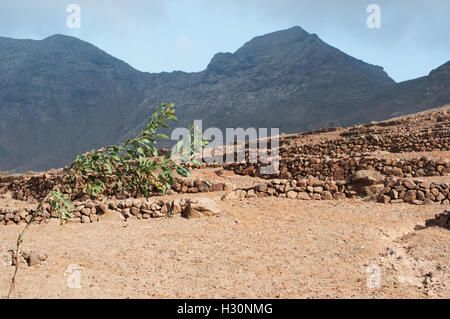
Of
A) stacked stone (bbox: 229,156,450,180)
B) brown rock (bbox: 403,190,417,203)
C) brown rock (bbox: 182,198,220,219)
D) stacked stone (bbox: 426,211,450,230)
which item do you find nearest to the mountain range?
stacked stone (bbox: 229,156,450,180)

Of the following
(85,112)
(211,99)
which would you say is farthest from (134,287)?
(85,112)

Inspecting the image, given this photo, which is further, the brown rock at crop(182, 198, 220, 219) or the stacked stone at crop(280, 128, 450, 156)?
the stacked stone at crop(280, 128, 450, 156)

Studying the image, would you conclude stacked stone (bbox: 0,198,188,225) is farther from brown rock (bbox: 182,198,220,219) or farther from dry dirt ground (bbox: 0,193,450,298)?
dry dirt ground (bbox: 0,193,450,298)

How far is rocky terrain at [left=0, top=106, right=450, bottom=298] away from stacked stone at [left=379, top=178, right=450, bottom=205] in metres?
0.02

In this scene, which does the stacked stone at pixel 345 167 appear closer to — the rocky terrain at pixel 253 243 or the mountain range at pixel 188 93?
the rocky terrain at pixel 253 243

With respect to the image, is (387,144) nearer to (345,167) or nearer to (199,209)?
(345,167)

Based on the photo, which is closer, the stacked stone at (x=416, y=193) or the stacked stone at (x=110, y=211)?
the stacked stone at (x=110, y=211)

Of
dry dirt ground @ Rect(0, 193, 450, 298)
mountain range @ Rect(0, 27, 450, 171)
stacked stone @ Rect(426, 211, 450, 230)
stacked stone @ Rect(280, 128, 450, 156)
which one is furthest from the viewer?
mountain range @ Rect(0, 27, 450, 171)

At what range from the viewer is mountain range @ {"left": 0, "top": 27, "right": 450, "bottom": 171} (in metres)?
56.8

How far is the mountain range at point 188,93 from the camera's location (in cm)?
5684

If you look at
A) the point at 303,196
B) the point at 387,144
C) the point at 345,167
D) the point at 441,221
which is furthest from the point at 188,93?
the point at 441,221

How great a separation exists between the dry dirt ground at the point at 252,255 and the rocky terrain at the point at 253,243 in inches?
0.7

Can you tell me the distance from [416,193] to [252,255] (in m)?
4.97

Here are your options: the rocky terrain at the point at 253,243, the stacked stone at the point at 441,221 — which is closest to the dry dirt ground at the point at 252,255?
the rocky terrain at the point at 253,243
